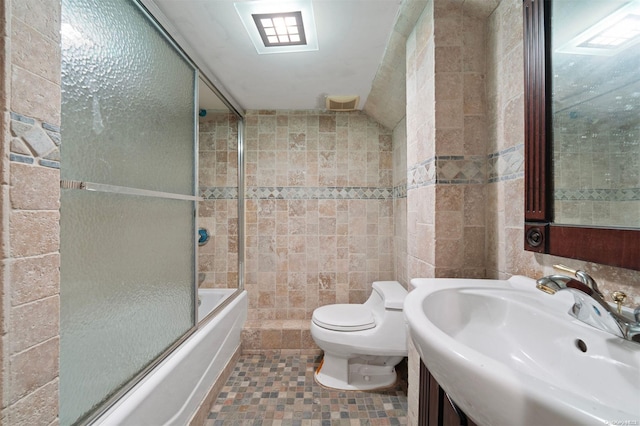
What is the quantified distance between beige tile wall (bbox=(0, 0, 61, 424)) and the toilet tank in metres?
1.58

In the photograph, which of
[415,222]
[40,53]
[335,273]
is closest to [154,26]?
[40,53]

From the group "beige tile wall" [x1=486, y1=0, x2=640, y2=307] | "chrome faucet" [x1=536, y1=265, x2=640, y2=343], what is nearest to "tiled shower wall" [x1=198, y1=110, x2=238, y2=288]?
"beige tile wall" [x1=486, y1=0, x2=640, y2=307]

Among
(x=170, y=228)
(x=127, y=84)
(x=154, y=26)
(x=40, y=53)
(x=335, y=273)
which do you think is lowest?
(x=335, y=273)

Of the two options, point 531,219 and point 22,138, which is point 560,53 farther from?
point 22,138

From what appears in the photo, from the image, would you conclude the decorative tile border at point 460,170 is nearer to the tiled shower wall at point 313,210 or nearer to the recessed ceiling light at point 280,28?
the recessed ceiling light at point 280,28

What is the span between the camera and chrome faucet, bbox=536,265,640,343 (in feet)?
1.61

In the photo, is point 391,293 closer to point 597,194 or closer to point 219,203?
point 597,194

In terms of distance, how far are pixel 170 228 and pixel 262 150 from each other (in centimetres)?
127

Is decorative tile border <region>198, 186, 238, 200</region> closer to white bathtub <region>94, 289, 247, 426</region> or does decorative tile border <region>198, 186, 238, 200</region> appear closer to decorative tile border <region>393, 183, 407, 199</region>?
white bathtub <region>94, 289, 247, 426</region>

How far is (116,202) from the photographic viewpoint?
0.95m

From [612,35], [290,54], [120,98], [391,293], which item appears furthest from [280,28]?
[391,293]

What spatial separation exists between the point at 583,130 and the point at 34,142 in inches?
55.3

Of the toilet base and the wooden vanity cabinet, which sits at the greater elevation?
the wooden vanity cabinet

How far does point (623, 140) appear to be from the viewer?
1.97 ft
